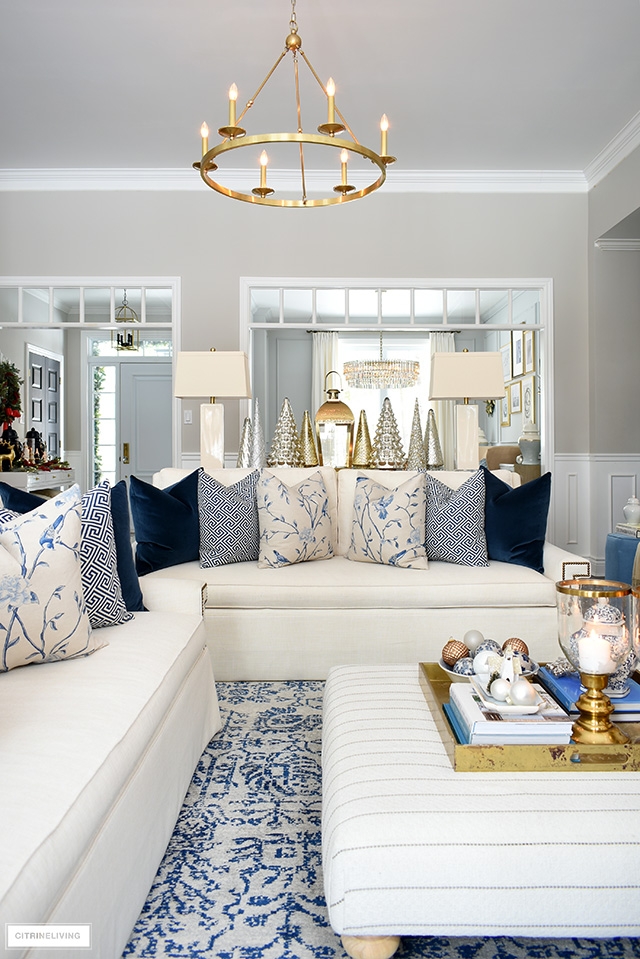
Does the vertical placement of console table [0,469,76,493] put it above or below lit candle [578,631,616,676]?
above

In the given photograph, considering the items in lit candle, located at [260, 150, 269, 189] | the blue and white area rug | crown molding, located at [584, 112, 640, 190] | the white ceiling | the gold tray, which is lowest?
the blue and white area rug

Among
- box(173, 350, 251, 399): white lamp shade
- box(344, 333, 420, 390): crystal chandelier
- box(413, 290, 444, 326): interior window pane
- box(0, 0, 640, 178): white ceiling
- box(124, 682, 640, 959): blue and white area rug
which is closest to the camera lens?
box(124, 682, 640, 959): blue and white area rug

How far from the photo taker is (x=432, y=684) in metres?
1.72

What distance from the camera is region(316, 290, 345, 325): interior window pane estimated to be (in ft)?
27.6

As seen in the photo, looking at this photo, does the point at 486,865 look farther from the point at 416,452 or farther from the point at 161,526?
the point at 416,452

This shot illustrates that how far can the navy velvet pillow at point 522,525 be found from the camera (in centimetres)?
313

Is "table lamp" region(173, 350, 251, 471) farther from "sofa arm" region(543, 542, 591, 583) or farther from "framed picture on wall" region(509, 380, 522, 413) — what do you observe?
"framed picture on wall" region(509, 380, 522, 413)

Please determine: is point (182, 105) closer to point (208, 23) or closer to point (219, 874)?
point (208, 23)

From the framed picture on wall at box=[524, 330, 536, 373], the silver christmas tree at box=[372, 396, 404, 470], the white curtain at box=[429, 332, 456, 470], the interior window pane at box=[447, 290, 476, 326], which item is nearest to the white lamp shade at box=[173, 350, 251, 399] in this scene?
the silver christmas tree at box=[372, 396, 404, 470]

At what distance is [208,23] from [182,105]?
91cm

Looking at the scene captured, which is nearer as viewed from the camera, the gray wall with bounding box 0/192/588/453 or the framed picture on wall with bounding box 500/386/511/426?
the gray wall with bounding box 0/192/588/453

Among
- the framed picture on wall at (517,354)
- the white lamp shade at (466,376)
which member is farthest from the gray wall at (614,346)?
the framed picture on wall at (517,354)

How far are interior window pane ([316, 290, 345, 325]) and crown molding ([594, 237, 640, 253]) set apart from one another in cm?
360

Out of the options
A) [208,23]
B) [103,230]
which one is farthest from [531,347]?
[208,23]
